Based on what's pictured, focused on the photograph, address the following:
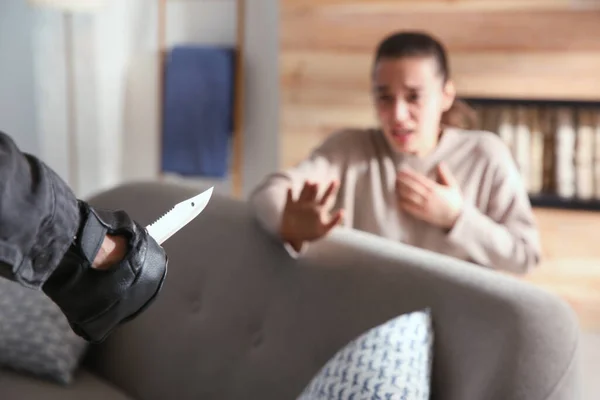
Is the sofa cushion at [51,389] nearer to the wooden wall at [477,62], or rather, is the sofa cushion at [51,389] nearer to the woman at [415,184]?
the woman at [415,184]

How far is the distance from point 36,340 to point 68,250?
1.42 m

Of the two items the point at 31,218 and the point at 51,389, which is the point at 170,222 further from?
the point at 51,389

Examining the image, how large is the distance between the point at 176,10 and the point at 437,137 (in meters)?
1.60

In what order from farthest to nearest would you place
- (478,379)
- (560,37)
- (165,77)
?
1. (165,77)
2. (560,37)
3. (478,379)

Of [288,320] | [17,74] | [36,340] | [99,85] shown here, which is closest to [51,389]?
[36,340]

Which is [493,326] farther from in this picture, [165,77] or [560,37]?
[165,77]

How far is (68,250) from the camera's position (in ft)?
1.68

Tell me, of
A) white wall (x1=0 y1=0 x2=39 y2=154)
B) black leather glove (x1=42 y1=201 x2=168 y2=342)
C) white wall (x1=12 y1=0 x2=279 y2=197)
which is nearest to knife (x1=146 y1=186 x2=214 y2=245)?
black leather glove (x1=42 y1=201 x2=168 y2=342)

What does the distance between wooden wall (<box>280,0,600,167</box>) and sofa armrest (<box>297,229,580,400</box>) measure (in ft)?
2.42

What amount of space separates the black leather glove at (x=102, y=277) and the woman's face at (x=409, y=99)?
1.10 meters

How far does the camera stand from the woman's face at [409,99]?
161 centimetres

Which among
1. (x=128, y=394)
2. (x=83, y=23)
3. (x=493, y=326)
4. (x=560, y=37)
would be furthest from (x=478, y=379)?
(x=83, y=23)

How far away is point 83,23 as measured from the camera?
3.05 metres

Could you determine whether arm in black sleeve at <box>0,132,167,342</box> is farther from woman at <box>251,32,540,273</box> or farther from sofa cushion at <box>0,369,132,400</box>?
sofa cushion at <box>0,369,132,400</box>
